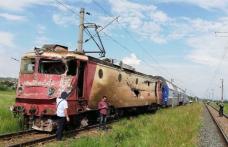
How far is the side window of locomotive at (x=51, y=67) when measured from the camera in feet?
58.2

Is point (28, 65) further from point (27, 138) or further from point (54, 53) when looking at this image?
point (27, 138)

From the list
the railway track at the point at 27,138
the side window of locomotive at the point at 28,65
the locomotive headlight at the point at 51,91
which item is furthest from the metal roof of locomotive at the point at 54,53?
the railway track at the point at 27,138

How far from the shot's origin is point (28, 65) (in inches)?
722

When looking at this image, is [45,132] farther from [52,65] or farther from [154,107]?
[154,107]

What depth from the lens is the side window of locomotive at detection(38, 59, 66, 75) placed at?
58.2 ft

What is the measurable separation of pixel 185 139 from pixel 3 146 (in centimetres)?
674

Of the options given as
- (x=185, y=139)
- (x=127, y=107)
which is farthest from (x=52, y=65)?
(x=127, y=107)

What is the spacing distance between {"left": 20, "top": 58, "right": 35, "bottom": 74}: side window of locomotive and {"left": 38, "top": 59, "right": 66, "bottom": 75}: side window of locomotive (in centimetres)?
45

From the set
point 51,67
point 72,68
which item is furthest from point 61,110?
point 51,67

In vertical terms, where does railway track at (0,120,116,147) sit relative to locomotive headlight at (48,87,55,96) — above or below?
below

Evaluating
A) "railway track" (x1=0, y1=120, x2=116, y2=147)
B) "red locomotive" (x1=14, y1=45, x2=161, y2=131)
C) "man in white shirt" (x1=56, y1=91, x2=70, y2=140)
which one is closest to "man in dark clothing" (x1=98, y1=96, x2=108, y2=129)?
"red locomotive" (x1=14, y1=45, x2=161, y2=131)

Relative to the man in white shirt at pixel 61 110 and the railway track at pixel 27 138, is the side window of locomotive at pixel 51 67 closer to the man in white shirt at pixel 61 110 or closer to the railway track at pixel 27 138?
the man in white shirt at pixel 61 110

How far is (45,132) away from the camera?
17.7 meters

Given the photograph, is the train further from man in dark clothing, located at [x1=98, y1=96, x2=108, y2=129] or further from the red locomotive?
man in dark clothing, located at [x1=98, y1=96, x2=108, y2=129]
